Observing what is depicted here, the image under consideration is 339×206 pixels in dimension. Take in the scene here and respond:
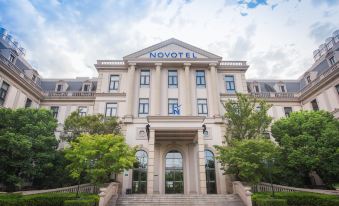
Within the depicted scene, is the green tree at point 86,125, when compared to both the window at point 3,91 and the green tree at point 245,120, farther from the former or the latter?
the green tree at point 245,120

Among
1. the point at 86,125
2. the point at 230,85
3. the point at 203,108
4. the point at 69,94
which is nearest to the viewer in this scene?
the point at 86,125

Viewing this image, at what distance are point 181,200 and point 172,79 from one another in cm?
1393

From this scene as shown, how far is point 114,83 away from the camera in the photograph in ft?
84.5

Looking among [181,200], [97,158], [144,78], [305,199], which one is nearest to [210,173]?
[181,200]

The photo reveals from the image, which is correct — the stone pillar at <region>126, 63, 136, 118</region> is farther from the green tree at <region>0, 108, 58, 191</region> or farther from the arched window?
the arched window

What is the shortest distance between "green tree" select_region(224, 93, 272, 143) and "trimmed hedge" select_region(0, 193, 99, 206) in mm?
12707

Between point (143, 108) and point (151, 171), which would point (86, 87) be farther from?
point (151, 171)

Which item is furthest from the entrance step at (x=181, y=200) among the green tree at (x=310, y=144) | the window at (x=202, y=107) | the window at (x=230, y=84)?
the window at (x=230, y=84)

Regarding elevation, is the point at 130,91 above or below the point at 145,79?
below

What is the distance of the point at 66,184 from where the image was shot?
18766 millimetres

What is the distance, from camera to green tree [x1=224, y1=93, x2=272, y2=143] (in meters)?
19.2

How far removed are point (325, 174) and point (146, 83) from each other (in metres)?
19.1

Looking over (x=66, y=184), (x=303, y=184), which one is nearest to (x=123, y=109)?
(x=66, y=184)

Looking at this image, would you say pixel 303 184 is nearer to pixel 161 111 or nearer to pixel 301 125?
pixel 301 125
